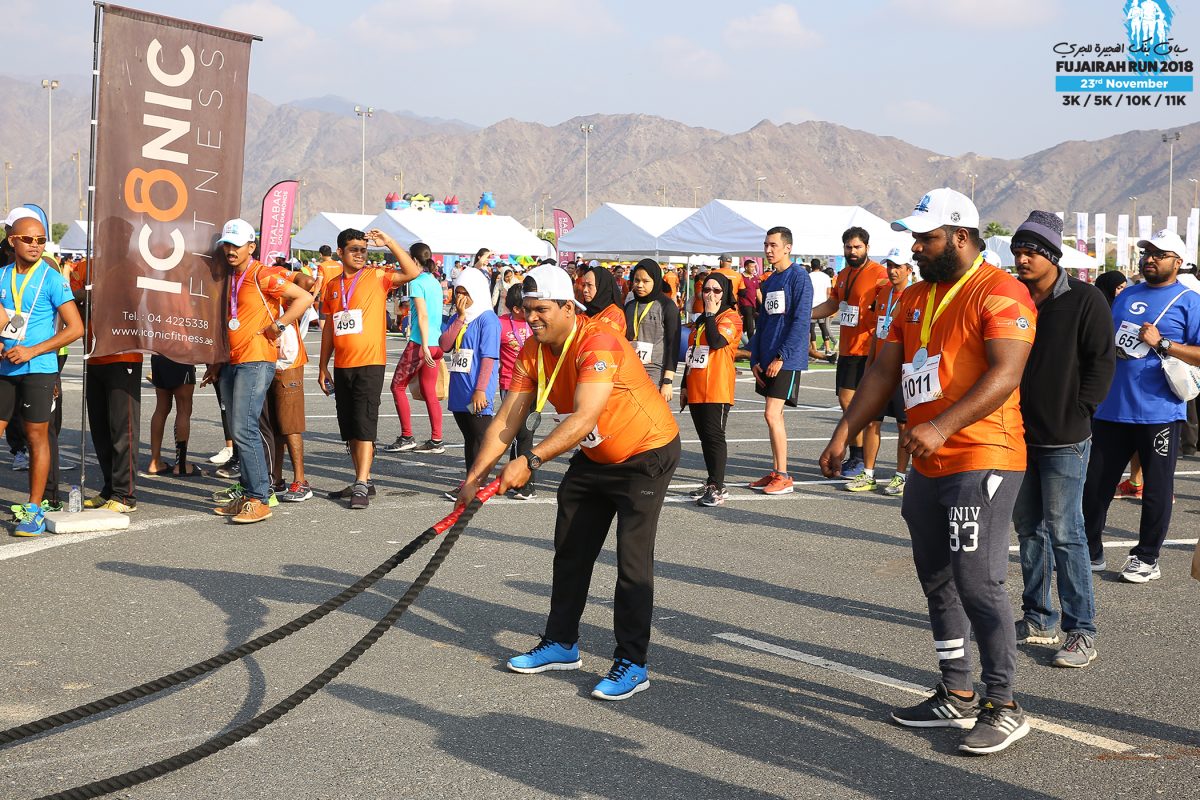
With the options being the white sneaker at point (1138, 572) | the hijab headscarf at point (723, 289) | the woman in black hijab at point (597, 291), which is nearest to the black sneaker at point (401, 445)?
the woman in black hijab at point (597, 291)

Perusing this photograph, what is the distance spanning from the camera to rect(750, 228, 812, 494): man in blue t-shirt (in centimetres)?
973

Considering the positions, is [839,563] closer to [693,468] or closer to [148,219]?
[693,468]

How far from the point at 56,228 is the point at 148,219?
370 feet

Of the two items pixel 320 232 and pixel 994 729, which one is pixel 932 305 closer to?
pixel 994 729

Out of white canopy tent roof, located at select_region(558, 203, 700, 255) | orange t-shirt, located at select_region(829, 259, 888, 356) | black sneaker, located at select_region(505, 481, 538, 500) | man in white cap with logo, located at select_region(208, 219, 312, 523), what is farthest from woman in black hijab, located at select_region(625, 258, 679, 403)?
white canopy tent roof, located at select_region(558, 203, 700, 255)

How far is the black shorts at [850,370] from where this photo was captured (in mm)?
10297

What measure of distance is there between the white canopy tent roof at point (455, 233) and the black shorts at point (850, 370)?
23494 mm

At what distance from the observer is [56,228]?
362 ft

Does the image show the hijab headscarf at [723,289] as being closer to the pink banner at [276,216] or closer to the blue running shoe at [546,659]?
the blue running shoe at [546,659]

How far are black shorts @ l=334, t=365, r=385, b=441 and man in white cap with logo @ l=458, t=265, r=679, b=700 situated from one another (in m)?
4.04

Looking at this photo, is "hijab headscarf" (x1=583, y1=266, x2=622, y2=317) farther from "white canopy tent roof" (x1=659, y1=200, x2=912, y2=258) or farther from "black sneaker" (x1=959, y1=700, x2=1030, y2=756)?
"white canopy tent roof" (x1=659, y1=200, x2=912, y2=258)

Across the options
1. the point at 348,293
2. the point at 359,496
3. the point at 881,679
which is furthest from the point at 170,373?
the point at 881,679

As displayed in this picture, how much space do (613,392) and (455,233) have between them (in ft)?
102

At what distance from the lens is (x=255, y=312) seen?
8.49 metres
